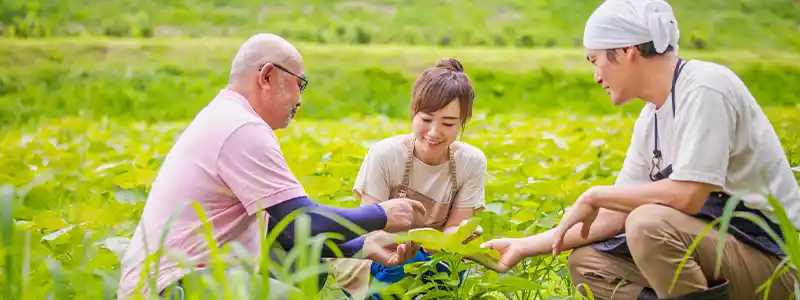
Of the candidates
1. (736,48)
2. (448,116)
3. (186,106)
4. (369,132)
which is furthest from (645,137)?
(736,48)

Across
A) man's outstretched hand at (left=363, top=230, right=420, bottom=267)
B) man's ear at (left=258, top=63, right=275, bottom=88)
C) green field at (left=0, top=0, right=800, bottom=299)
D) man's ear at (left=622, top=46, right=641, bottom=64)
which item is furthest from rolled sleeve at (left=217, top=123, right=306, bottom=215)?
green field at (left=0, top=0, right=800, bottom=299)

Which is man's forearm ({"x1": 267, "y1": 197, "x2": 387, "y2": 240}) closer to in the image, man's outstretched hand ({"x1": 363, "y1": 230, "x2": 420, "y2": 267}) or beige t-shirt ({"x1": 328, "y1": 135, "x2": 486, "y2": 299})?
man's outstretched hand ({"x1": 363, "y1": 230, "x2": 420, "y2": 267})

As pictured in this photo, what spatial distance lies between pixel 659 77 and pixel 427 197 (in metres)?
0.57

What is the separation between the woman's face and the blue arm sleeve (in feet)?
0.91

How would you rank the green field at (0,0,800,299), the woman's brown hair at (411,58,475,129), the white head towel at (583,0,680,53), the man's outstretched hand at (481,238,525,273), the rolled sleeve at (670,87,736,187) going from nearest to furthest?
1. the rolled sleeve at (670,87,736,187)
2. the white head towel at (583,0,680,53)
3. the man's outstretched hand at (481,238,525,273)
4. the woman's brown hair at (411,58,475,129)
5. the green field at (0,0,800,299)

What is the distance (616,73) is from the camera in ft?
5.91

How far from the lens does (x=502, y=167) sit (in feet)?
10.4

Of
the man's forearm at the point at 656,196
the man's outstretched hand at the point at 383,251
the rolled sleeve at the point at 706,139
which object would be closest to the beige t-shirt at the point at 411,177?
the man's outstretched hand at the point at 383,251

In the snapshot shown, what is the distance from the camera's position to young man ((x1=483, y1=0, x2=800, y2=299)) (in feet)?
5.41

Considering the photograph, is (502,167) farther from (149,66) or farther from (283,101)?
(149,66)

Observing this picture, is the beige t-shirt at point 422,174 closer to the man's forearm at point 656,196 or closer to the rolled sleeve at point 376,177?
the rolled sleeve at point 376,177

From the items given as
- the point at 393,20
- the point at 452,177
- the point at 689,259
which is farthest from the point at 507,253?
the point at 393,20

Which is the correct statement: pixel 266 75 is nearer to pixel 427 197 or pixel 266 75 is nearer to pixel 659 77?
pixel 427 197

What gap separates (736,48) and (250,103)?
6.15m
